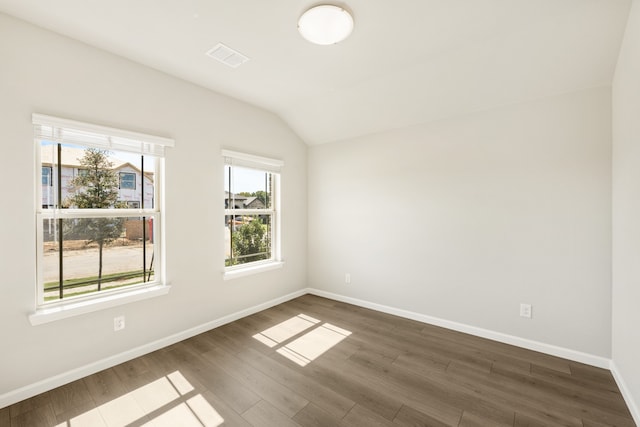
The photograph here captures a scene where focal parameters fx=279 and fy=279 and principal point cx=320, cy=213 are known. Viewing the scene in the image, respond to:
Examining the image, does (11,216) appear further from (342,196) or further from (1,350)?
(342,196)

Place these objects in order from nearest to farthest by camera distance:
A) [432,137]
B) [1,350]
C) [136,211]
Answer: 1. [1,350]
2. [136,211]
3. [432,137]

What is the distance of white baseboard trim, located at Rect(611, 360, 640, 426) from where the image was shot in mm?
1785

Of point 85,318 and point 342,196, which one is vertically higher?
point 342,196

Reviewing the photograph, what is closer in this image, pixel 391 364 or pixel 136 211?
pixel 391 364

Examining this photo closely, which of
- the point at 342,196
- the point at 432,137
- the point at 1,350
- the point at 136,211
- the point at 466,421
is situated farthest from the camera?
the point at 342,196

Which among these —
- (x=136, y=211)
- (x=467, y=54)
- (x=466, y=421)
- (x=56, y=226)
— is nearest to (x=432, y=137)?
(x=467, y=54)

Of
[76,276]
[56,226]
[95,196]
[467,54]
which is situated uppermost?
[467,54]

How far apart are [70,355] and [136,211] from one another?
1.25 metres

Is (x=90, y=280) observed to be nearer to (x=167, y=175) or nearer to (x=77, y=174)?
(x=77, y=174)

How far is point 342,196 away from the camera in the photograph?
412 cm

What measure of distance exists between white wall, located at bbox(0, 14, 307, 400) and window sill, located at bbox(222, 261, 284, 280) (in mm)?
100

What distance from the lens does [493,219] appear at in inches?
115

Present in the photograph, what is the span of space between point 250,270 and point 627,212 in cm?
355

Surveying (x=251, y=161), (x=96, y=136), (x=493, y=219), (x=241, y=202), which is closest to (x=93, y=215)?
(x=96, y=136)
